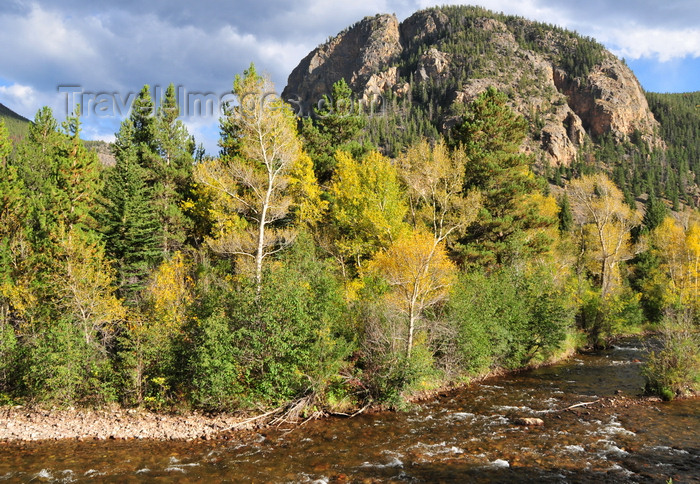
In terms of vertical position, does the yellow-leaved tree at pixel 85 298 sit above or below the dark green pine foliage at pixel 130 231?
below

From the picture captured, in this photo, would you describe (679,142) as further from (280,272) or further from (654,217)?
(280,272)

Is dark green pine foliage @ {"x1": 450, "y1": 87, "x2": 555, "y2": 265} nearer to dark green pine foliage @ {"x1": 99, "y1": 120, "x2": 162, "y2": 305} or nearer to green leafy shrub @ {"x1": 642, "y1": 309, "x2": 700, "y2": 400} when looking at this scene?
green leafy shrub @ {"x1": 642, "y1": 309, "x2": 700, "y2": 400}

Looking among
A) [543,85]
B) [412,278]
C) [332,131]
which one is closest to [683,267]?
[332,131]

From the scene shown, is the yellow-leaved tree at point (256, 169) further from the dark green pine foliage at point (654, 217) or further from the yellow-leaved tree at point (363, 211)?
the dark green pine foliage at point (654, 217)

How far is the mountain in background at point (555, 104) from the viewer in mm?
136875

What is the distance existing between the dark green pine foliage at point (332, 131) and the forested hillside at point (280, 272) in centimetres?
17

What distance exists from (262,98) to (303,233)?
24.6 feet

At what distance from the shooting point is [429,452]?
13.0 meters

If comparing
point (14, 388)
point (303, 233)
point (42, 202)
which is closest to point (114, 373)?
point (14, 388)

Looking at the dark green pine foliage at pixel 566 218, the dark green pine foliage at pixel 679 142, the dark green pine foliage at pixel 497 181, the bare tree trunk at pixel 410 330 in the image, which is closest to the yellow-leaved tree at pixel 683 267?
the dark green pine foliage at pixel 566 218

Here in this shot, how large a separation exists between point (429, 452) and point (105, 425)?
11724 mm

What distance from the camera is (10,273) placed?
21.2 meters

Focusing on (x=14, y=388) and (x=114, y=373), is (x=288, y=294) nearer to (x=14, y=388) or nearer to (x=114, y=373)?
(x=114, y=373)

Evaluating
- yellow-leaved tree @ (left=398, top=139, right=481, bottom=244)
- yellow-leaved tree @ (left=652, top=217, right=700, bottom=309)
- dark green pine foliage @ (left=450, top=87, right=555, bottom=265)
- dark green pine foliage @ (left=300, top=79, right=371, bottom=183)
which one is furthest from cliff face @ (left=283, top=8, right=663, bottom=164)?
yellow-leaved tree @ (left=398, top=139, right=481, bottom=244)
